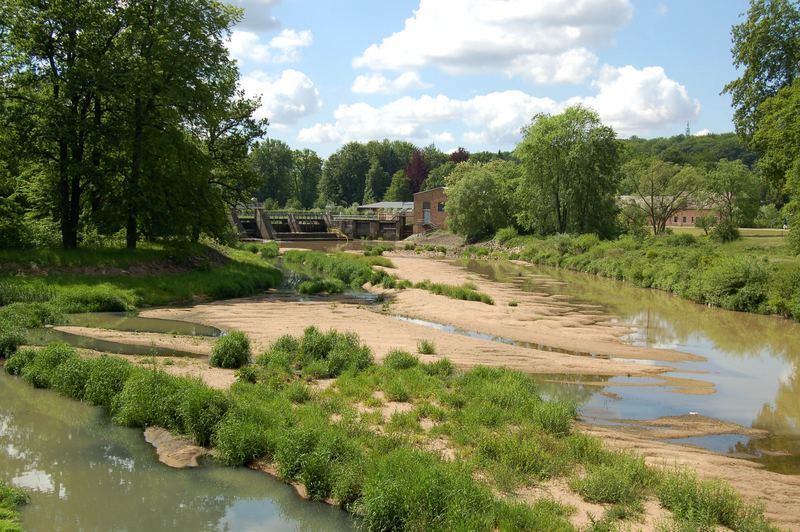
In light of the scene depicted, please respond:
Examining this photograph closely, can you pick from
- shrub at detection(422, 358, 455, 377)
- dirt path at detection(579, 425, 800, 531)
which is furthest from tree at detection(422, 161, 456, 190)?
dirt path at detection(579, 425, 800, 531)

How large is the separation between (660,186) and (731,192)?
7353 millimetres

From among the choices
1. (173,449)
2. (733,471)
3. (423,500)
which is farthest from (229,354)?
(733,471)

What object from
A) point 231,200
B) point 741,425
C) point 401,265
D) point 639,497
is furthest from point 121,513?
point 401,265

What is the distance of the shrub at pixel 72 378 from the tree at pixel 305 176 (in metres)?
137

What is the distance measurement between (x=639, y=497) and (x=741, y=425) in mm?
6563

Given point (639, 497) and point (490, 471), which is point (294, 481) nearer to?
point (490, 471)

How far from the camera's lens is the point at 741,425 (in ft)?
51.8

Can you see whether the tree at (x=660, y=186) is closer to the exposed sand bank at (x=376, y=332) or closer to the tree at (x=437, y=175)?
the exposed sand bank at (x=376, y=332)

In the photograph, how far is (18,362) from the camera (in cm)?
1816

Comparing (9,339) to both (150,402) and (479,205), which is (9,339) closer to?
(150,402)

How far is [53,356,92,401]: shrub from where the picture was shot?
16469mm

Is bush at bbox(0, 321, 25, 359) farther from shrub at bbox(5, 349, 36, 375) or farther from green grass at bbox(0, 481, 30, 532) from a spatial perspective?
green grass at bbox(0, 481, 30, 532)

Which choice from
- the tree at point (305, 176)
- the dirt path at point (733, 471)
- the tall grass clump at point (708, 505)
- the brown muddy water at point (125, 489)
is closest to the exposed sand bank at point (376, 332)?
the dirt path at point (733, 471)

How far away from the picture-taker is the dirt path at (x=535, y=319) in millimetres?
24531
